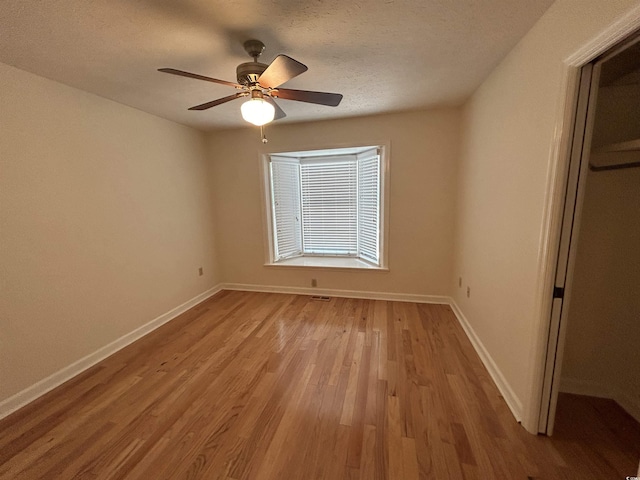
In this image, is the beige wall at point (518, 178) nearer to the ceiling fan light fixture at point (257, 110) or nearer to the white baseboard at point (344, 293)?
the white baseboard at point (344, 293)

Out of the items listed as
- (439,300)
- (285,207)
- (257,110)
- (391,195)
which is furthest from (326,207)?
(257,110)

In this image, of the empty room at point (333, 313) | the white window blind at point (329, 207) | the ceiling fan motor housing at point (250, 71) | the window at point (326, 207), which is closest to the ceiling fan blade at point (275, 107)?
the empty room at point (333, 313)

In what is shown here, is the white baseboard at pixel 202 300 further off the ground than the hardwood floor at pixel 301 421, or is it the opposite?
the white baseboard at pixel 202 300

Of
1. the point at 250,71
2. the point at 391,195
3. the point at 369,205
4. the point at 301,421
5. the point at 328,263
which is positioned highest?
the point at 250,71

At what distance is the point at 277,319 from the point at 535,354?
7.67 ft

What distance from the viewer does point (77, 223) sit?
2.13 meters

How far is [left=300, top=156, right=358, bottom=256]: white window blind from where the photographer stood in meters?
3.79

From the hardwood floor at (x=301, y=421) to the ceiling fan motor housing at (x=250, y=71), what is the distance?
2.13 metres

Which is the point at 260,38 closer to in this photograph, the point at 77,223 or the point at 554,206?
the point at 554,206

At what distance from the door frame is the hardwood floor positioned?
0.92ft

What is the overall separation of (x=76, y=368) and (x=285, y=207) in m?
2.81

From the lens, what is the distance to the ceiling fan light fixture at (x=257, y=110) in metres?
1.57

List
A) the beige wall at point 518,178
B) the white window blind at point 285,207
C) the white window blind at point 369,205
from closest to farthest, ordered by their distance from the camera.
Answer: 1. the beige wall at point 518,178
2. the white window blind at point 369,205
3. the white window blind at point 285,207

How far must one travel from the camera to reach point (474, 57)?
181 cm
